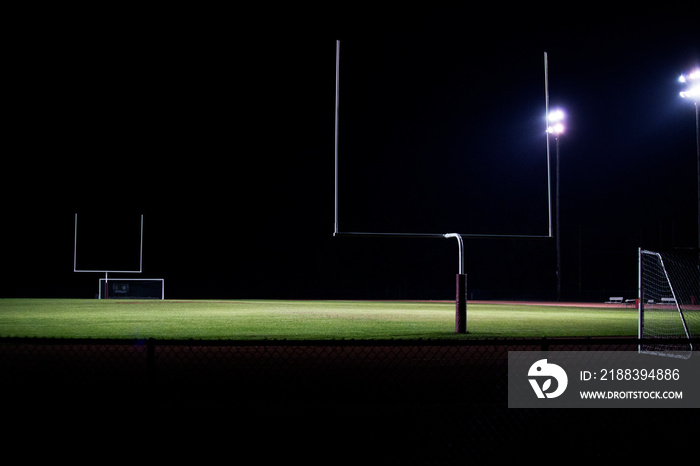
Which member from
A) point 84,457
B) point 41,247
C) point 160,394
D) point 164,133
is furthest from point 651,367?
point 41,247

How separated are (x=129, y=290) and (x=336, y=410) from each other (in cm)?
2992

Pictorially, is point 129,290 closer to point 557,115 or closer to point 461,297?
point 557,115

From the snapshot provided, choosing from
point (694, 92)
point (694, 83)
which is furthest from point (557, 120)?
point (694, 83)

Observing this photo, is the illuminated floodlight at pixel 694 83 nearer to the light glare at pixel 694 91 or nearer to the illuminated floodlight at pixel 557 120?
the light glare at pixel 694 91

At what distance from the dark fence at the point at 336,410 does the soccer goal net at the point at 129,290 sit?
86.9ft

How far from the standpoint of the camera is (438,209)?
50.5 feet

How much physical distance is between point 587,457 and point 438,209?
11.6 m

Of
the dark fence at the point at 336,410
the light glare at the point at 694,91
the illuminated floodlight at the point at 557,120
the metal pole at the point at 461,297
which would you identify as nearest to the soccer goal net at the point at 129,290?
the illuminated floodlight at the point at 557,120

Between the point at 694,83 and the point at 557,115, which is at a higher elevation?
the point at 557,115

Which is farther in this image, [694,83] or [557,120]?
[557,120]

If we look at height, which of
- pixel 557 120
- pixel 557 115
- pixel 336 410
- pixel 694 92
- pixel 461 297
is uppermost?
pixel 557 115

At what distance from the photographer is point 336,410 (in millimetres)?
4988

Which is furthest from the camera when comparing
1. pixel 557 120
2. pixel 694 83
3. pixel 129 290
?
pixel 129 290

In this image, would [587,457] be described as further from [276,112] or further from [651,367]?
[276,112]
